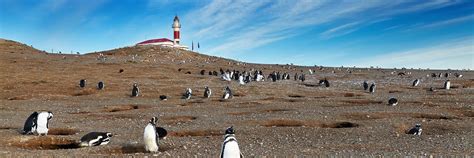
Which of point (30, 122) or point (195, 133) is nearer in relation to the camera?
point (30, 122)

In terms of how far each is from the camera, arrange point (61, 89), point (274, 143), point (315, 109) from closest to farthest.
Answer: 1. point (274, 143)
2. point (315, 109)
3. point (61, 89)

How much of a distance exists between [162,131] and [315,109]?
37.7 ft

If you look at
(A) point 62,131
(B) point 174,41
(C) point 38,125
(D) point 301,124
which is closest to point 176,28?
(B) point 174,41

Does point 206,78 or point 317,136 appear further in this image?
point 206,78

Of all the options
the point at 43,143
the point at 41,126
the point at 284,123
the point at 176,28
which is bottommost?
the point at 43,143

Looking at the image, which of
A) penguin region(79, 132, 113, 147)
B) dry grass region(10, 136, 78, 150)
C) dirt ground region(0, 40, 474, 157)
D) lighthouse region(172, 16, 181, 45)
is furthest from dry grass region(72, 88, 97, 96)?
lighthouse region(172, 16, 181, 45)

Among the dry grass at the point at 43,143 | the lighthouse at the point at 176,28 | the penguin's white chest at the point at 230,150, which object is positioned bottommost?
the dry grass at the point at 43,143

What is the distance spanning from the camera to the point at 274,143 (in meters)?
14.7

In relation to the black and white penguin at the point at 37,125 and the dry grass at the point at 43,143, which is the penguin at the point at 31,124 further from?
the dry grass at the point at 43,143

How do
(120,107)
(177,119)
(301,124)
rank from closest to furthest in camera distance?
(301,124) < (177,119) < (120,107)

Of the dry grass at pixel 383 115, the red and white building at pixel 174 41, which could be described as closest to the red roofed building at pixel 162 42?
the red and white building at pixel 174 41

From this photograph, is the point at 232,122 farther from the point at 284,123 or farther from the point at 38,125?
the point at 38,125

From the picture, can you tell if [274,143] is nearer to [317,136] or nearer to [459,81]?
[317,136]

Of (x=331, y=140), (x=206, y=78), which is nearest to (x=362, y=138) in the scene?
(x=331, y=140)
